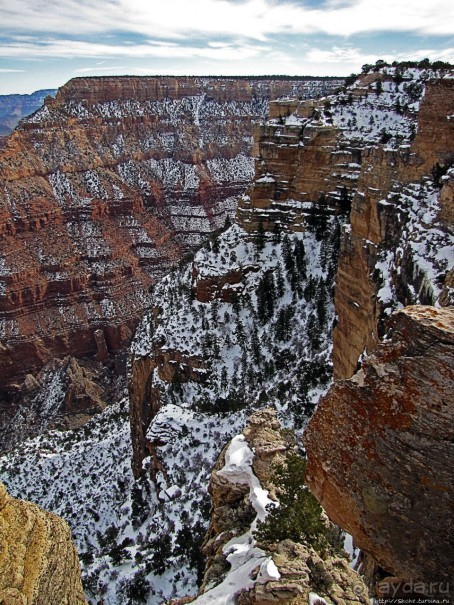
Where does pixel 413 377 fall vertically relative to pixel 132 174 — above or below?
above

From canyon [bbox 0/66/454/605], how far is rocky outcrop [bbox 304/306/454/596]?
1.2 inches

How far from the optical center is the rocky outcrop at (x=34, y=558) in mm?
8906

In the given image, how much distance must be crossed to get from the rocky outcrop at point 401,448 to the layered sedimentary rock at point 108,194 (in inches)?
3204

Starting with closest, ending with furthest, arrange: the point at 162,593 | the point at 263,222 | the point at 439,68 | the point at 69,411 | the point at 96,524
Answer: the point at 162,593, the point at 96,524, the point at 439,68, the point at 263,222, the point at 69,411

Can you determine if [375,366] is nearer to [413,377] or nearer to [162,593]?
[413,377]

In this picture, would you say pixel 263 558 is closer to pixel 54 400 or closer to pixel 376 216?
pixel 376 216

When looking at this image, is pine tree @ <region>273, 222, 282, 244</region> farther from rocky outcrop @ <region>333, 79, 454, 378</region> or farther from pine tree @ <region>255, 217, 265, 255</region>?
rocky outcrop @ <region>333, 79, 454, 378</region>

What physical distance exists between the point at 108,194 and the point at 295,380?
8324 cm

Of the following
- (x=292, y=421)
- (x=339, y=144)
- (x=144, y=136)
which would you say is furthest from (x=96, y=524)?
(x=144, y=136)

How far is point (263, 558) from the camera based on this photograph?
11.8 m

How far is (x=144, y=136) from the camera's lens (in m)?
127

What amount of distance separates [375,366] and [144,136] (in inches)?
5049

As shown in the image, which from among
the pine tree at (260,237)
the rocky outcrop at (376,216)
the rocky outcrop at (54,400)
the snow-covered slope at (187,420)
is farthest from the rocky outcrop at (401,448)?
the rocky outcrop at (54,400)

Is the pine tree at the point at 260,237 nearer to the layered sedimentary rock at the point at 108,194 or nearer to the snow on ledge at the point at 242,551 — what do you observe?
the snow on ledge at the point at 242,551
